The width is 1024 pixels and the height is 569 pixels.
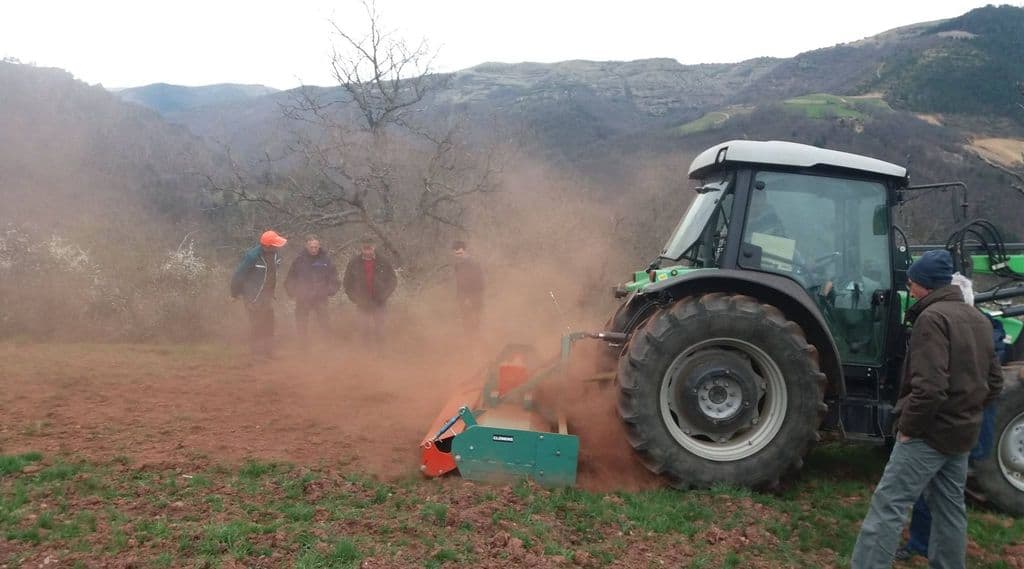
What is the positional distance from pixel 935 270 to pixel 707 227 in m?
1.67

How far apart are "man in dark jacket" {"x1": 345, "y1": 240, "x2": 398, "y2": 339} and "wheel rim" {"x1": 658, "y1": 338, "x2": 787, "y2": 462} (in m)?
5.42

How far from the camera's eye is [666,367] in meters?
4.24

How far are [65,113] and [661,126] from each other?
108ft

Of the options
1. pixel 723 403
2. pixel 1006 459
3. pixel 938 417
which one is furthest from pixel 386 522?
pixel 1006 459

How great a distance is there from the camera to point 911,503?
10.3 ft

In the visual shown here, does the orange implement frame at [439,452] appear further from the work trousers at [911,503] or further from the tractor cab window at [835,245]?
the tractor cab window at [835,245]

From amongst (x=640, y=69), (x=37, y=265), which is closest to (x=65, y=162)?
(x=37, y=265)

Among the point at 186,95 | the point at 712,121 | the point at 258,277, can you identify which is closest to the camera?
the point at 258,277

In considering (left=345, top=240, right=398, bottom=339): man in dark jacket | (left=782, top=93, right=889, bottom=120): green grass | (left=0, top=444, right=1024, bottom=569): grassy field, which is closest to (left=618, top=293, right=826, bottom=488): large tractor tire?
(left=0, top=444, right=1024, bottom=569): grassy field

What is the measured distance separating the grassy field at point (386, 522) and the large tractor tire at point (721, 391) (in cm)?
21

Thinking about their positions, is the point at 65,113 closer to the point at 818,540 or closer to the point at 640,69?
the point at 818,540

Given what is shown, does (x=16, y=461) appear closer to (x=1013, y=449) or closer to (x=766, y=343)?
(x=766, y=343)

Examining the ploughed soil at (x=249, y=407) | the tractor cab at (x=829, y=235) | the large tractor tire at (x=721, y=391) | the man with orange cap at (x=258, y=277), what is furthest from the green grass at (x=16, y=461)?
the tractor cab at (x=829, y=235)

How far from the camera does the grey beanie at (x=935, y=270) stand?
3.20m
